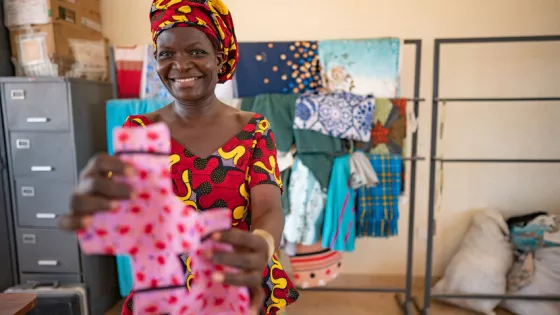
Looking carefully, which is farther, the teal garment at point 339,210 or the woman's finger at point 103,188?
the teal garment at point 339,210

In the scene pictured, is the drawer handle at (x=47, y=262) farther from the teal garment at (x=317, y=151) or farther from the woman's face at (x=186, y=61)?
the woman's face at (x=186, y=61)

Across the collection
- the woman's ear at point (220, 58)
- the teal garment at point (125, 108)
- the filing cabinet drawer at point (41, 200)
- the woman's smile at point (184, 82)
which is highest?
the woman's ear at point (220, 58)

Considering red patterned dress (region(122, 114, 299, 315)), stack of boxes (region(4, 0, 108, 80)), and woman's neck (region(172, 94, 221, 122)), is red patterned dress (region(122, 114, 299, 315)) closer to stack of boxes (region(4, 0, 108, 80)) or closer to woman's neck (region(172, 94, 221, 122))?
woman's neck (region(172, 94, 221, 122))

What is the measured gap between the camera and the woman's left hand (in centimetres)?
A: 51

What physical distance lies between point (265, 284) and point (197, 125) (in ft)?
1.36

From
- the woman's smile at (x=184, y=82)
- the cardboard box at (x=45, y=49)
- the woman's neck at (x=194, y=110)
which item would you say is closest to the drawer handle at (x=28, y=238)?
the cardboard box at (x=45, y=49)

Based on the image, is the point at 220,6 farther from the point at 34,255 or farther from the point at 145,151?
the point at 34,255

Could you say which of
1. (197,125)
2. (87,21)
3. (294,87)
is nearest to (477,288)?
(294,87)

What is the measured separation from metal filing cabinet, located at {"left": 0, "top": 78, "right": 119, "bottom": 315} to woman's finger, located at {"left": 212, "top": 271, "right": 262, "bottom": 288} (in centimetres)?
199

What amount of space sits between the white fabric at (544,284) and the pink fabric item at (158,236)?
247 centimetres

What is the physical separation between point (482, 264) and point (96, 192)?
8.48 feet

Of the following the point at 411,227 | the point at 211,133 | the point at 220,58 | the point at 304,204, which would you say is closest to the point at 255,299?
the point at 211,133

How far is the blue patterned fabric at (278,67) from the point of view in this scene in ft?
7.13

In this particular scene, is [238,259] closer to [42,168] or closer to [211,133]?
[211,133]
